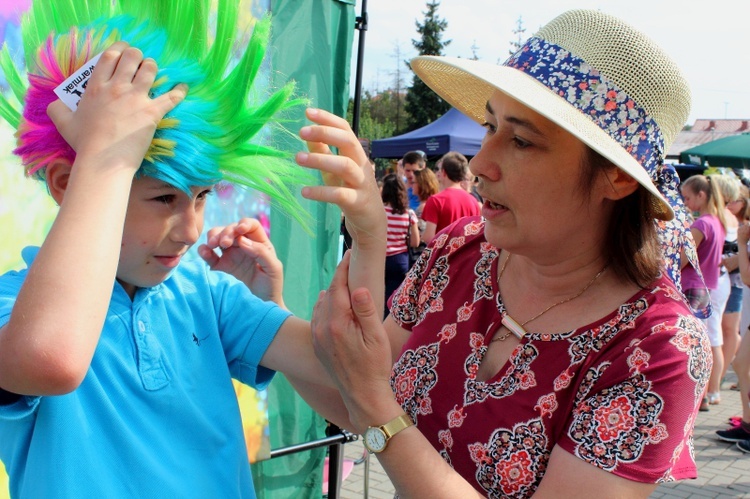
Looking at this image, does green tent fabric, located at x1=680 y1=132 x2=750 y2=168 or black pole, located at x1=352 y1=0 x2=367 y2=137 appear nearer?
black pole, located at x1=352 y1=0 x2=367 y2=137

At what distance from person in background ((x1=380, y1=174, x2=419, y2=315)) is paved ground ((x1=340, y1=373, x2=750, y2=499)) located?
73.5 inches

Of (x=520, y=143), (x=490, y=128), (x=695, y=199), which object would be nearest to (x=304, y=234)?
(x=490, y=128)

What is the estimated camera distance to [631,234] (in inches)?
58.3

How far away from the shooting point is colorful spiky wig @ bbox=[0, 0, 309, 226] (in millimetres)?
1142

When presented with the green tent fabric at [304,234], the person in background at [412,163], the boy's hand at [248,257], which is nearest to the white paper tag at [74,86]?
A: the boy's hand at [248,257]

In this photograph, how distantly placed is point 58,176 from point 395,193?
531 cm

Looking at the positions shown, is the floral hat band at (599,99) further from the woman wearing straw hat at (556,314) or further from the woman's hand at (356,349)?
the woman's hand at (356,349)

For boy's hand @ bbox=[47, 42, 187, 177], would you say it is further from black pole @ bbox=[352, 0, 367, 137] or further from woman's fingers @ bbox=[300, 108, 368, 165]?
black pole @ bbox=[352, 0, 367, 137]

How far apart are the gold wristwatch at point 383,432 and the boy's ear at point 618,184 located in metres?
0.65

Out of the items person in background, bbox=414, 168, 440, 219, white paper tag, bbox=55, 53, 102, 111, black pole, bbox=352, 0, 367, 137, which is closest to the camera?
white paper tag, bbox=55, 53, 102, 111

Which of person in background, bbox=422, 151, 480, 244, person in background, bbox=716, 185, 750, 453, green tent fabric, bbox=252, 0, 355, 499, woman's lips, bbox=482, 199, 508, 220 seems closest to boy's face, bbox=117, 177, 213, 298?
woman's lips, bbox=482, 199, 508, 220

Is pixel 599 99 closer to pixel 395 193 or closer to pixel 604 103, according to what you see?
pixel 604 103

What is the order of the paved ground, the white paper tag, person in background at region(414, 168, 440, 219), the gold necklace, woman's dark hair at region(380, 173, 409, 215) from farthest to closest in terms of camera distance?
1. person in background at region(414, 168, 440, 219)
2. woman's dark hair at region(380, 173, 409, 215)
3. the paved ground
4. the gold necklace
5. the white paper tag

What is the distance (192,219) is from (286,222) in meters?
1.38
